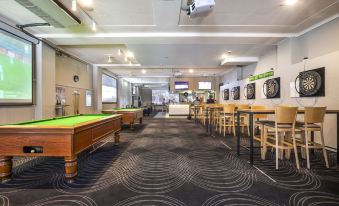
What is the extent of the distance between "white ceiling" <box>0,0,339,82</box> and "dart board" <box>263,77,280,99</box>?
4.23 ft

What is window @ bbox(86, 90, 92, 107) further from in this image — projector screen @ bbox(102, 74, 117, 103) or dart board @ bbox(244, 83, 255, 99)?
dart board @ bbox(244, 83, 255, 99)

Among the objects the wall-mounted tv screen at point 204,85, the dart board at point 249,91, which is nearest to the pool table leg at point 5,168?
the dart board at point 249,91

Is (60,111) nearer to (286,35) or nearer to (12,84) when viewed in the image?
(12,84)

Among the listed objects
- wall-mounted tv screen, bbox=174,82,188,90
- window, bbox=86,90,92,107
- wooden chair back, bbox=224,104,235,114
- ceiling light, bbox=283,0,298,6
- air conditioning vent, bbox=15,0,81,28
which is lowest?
wooden chair back, bbox=224,104,235,114

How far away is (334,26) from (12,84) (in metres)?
7.85

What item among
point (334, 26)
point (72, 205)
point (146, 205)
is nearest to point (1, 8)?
point (72, 205)

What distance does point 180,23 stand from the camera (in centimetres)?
464

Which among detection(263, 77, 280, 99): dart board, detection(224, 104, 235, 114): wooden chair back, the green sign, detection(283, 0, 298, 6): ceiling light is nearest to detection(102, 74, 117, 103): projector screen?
detection(224, 104, 235, 114): wooden chair back

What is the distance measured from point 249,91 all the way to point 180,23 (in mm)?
5101

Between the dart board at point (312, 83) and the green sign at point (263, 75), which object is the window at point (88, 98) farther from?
the dart board at point (312, 83)

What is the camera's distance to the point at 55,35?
5301 mm

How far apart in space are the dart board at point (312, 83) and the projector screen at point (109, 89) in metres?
9.92

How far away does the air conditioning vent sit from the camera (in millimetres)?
3187

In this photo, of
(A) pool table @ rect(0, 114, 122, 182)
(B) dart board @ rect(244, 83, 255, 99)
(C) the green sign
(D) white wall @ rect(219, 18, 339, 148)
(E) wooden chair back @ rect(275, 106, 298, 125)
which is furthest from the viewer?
(B) dart board @ rect(244, 83, 255, 99)
